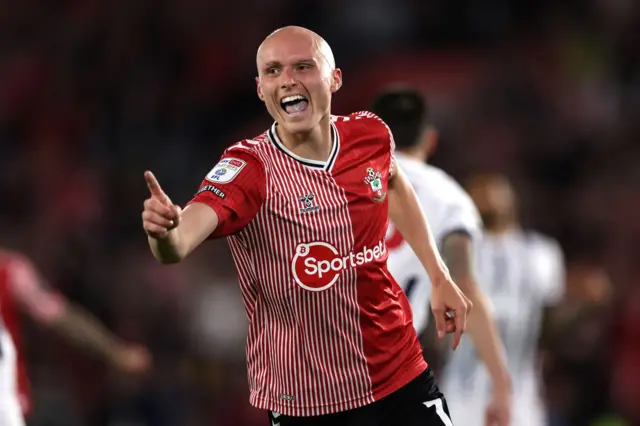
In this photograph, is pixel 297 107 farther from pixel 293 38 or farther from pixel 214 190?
pixel 214 190

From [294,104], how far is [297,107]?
0.05 ft

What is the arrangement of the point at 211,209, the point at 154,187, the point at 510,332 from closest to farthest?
the point at 154,187
the point at 211,209
the point at 510,332

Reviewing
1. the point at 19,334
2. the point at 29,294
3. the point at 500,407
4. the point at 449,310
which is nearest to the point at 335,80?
the point at 449,310

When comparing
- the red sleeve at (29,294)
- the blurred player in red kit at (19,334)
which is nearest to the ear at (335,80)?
the blurred player in red kit at (19,334)

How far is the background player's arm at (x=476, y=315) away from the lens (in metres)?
5.23

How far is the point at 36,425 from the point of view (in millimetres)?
9844

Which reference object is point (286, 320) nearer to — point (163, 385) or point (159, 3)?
point (163, 385)

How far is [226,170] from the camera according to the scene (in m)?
3.70

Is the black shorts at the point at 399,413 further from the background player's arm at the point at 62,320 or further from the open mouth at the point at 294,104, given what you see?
the background player's arm at the point at 62,320

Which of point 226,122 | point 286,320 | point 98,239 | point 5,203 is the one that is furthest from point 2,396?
point 226,122

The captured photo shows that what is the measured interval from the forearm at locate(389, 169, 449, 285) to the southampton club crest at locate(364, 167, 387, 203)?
27cm

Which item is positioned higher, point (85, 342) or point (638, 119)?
point (638, 119)

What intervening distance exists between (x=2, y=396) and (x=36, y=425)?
3.76 metres

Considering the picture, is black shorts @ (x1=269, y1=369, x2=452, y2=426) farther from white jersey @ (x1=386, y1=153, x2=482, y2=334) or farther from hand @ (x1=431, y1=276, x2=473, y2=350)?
white jersey @ (x1=386, y1=153, x2=482, y2=334)
